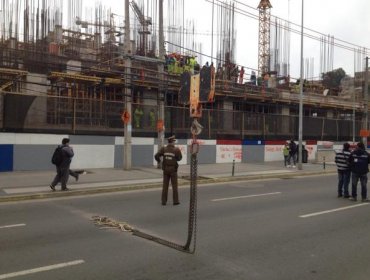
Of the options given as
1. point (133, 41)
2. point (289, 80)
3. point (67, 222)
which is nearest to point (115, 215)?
point (67, 222)

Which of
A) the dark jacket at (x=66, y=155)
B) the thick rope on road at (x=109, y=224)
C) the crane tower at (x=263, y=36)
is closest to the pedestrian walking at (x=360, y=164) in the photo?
the thick rope on road at (x=109, y=224)

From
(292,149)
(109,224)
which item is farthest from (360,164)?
(292,149)

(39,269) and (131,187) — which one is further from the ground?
(39,269)

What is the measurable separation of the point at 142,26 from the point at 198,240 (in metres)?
Answer: 23.2

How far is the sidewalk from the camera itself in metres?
14.2

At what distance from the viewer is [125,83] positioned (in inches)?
855

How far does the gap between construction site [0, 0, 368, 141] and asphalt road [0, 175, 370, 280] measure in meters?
8.62

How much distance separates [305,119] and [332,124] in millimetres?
3997

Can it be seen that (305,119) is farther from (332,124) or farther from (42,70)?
(42,70)

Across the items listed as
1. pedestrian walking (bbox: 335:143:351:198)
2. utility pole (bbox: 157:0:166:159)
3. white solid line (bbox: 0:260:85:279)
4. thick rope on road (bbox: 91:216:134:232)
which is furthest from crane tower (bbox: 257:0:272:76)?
white solid line (bbox: 0:260:85:279)

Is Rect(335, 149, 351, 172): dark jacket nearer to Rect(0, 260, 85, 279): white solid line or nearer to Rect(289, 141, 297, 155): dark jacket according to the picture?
Rect(0, 260, 85, 279): white solid line

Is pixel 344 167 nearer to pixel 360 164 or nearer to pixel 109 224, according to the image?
pixel 360 164

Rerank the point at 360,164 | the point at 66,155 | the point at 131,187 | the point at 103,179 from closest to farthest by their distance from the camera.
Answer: the point at 360,164 → the point at 66,155 → the point at 131,187 → the point at 103,179

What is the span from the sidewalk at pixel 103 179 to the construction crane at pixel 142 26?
403 inches
